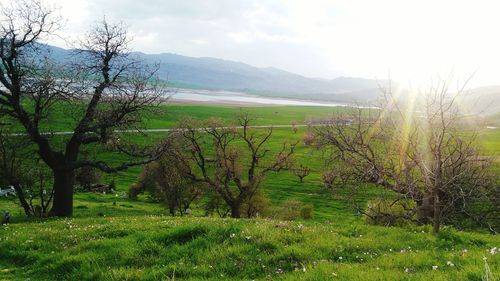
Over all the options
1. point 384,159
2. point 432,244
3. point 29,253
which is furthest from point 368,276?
point 384,159

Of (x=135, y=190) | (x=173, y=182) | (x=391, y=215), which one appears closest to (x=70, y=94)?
(x=391, y=215)

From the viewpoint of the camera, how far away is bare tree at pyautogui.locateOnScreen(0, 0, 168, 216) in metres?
25.6

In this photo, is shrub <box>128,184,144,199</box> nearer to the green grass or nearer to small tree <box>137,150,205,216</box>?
small tree <box>137,150,205,216</box>

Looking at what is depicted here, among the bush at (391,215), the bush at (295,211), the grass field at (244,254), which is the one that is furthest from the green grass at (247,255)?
the bush at (295,211)

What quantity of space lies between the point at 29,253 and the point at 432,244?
11.0m

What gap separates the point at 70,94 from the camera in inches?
1025

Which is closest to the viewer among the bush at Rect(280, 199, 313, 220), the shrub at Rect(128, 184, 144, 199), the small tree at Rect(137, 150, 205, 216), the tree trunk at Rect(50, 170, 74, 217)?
the tree trunk at Rect(50, 170, 74, 217)

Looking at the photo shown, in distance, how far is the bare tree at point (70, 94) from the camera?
25.6m

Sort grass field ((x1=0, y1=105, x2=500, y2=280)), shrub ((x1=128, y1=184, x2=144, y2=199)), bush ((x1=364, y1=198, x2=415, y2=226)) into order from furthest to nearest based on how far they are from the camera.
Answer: shrub ((x1=128, y1=184, x2=144, y2=199)) → bush ((x1=364, y1=198, x2=415, y2=226)) → grass field ((x1=0, y1=105, x2=500, y2=280))

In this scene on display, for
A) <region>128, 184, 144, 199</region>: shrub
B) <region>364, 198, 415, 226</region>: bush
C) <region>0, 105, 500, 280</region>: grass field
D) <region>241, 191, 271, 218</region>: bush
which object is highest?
<region>0, 105, 500, 280</region>: grass field

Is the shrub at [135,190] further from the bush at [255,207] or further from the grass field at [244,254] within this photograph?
the grass field at [244,254]

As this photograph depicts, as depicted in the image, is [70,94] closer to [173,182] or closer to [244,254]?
[244,254]

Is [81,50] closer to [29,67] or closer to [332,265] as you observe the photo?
[29,67]

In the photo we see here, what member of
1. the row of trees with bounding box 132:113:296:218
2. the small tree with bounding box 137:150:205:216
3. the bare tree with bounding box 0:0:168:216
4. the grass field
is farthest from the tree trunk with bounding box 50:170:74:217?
the small tree with bounding box 137:150:205:216
